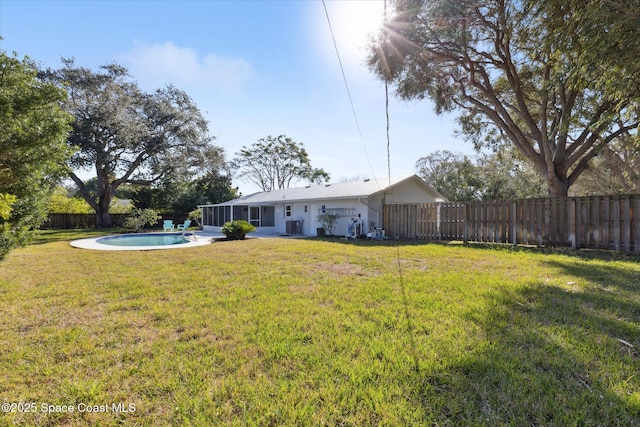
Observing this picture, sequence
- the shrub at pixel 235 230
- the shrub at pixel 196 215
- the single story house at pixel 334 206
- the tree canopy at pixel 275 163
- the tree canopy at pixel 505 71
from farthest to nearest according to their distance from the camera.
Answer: the tree canopy at pixel 275 163, the shrub at pixel 196 215, the single story house at pixel 334 206, the shrub at pixel 235 230, the tree canopy at pixel 505 71

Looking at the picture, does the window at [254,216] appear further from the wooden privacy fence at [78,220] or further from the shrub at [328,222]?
the wooden privacy fence at [78,220]

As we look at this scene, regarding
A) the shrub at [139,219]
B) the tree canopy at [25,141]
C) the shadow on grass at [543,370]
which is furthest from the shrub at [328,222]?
the shrub at [139,219]

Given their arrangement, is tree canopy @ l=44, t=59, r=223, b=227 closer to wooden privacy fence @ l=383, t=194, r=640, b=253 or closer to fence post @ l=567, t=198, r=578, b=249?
wooden privacy fence @ l=383, t=194, r=640, b=253

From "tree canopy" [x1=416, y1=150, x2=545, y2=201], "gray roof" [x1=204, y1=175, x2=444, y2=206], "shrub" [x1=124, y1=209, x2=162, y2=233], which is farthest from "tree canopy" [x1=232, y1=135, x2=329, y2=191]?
"gray roof" [x1=204, y1=175, x2=444, y2=206]

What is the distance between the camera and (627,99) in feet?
24.6

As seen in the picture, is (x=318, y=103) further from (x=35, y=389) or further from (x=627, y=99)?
(x=35, y=389)

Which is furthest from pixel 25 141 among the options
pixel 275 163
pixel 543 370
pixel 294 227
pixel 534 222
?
pixel 275 163

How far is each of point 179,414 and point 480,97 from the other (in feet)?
56.1

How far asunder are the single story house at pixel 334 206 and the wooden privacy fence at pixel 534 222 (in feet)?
5.18

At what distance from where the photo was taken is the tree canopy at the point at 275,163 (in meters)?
39.4

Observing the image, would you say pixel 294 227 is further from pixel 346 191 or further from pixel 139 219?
pixel 139 219

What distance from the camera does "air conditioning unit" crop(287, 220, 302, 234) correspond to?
729 inches

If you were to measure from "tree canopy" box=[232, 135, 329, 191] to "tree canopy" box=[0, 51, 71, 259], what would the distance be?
34040 millimetres

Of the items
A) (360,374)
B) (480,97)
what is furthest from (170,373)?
(480,97)
